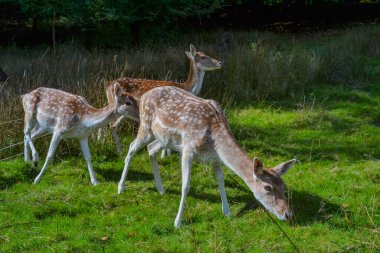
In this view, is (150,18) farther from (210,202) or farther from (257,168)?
(257,168)

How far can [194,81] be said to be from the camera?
9.41m

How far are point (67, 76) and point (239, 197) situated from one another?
4.85 metres

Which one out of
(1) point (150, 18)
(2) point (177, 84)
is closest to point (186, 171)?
(2) point (177, 84)

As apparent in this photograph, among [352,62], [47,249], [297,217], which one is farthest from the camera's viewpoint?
[352,62]

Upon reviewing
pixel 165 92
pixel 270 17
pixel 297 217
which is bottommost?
pixel 270 17

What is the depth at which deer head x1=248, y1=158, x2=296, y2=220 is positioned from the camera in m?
5.56

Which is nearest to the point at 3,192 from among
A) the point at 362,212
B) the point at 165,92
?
the point at 165,92

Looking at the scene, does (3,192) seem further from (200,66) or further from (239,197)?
(200,66)

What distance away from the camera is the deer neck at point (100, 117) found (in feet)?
24.0

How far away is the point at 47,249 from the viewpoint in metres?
5.52

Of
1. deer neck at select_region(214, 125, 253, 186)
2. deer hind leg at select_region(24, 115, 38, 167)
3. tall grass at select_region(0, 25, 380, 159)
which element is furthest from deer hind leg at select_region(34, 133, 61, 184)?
deer neck at select_region(214, 125, 253, 186)

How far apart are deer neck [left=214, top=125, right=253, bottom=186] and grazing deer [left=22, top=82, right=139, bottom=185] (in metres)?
1.65

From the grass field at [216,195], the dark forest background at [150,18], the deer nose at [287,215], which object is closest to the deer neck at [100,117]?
the grass field at [216,195]

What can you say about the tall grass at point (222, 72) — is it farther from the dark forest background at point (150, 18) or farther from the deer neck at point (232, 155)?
the deer neck at point (232, 155)
